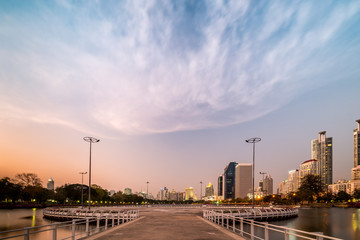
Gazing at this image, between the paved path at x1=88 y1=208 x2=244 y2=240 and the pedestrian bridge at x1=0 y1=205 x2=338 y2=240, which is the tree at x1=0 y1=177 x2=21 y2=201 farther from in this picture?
the paved path at x1=88 y1=208 x2=244 y2=240

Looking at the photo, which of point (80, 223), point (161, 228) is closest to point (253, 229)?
point (161, 228)

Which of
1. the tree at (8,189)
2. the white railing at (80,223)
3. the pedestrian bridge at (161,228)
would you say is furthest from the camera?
the tree at (8,189)

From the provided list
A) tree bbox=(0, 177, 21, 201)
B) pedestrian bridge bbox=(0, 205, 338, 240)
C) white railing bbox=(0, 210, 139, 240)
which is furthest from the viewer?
tree bbox=(0, 177, 21, 201)

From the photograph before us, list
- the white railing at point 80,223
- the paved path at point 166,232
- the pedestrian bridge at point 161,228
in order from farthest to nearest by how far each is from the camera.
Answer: the paved path at point 166,232 < the pedestrian bridge at point 161,228 < the white railing at point 80,223

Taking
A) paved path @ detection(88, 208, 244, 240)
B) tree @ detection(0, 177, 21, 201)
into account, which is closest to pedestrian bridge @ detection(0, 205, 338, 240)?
paved path @ detection(88, 208, 244, 240)

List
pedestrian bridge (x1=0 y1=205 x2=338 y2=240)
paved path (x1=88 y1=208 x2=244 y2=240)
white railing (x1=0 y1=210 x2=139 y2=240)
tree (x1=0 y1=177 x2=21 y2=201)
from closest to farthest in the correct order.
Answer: white railing (x1=0 y1=210 x2=139 y2=240) → pedestrian bridge (x1=0 y1=205 x2=338 y2=240) → paved path (x1=88 y1=208 x2=244 y2=240) → tree (x1=0 y1=177 x2=21 y2=201)

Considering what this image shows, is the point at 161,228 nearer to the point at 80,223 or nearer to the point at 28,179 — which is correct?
the point at 80,223

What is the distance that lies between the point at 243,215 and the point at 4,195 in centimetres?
9827

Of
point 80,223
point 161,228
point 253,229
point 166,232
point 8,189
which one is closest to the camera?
point 253,229

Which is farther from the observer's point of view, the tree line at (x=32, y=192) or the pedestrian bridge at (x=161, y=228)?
the tree line at (x=32, y=192)

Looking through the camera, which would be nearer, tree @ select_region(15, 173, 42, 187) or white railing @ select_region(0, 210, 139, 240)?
white railing @ select_region(0, 210, 139, 240)

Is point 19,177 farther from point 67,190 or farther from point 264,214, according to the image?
point 264,214

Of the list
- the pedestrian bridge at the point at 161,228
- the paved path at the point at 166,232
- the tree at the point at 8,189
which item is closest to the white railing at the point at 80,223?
the pedestrian bridge at the point at 161,228

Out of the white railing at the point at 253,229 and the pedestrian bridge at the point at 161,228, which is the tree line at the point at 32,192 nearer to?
the pedestrian bridge at the point at 161,228
